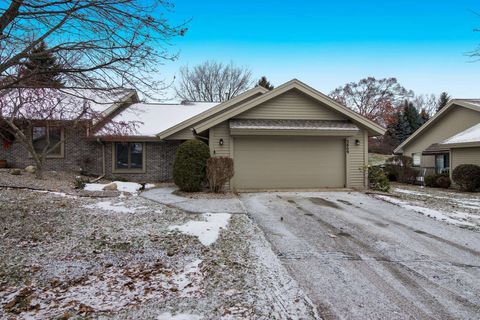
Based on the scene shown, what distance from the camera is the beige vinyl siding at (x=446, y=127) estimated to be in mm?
17094

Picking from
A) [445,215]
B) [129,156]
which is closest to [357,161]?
[445,215]

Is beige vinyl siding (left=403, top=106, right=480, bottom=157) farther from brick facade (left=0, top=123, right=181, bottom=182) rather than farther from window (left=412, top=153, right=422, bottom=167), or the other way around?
brick facade (left=0, top=123, right=181, bottom=182)

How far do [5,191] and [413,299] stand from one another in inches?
405

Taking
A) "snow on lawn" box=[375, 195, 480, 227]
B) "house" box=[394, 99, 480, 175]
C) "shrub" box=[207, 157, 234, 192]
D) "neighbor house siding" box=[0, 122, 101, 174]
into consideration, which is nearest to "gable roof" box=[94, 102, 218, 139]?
"neighbor house siding" box=[0, 122, 101, 174]

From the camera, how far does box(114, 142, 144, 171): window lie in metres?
14.6

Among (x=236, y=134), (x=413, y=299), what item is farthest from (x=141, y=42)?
(x=236, y=134)

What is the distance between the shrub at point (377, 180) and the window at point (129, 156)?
34.8ft

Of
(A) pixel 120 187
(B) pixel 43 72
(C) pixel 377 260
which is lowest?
(C) pixel 377 260

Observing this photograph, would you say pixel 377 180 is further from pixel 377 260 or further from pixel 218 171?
pixel 377 260

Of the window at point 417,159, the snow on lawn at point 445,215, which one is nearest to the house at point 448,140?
the window at point 417,159

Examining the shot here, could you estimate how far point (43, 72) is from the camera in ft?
15.4

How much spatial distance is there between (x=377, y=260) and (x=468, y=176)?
13.2 meters

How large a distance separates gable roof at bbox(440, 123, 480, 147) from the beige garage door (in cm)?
779

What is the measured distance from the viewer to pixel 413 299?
10.5 ft
